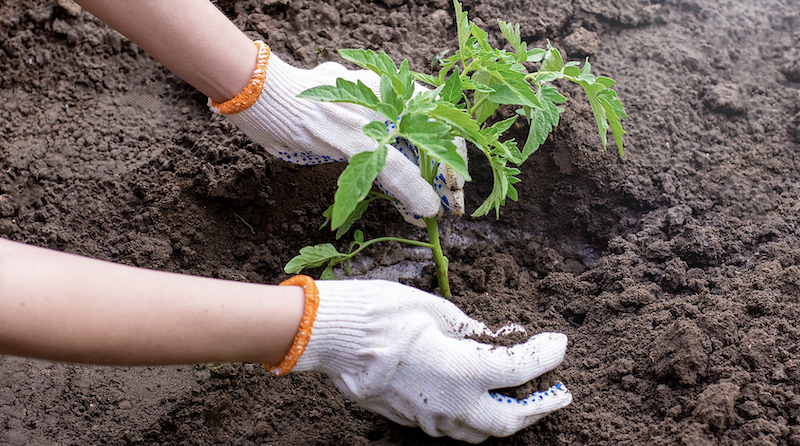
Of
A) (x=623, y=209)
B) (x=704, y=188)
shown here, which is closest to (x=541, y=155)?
(x=623, y=209)

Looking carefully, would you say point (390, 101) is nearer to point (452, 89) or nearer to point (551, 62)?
point (452, 89)

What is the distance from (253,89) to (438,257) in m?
0.81

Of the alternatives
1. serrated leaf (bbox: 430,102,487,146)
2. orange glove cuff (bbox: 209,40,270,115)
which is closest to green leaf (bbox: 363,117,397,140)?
serrated leaf (bbox: 430,102,487,146)

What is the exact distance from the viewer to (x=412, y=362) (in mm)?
1468

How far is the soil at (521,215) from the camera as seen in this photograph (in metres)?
1.65

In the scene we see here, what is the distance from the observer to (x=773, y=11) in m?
2.82

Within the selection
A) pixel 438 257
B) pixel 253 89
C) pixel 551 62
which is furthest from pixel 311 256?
pixel 551 62

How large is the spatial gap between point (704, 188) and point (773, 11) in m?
1.31

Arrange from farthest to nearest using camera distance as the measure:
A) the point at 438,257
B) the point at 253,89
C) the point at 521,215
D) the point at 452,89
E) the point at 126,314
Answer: the point at 521,215
the point at 438,257
the point at 253,89
the point at 452,89
the point at 126,314

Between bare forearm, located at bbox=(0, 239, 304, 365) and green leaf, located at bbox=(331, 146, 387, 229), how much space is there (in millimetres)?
337

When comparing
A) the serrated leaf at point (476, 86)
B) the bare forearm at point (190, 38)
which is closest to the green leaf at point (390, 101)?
the serrated leaf at point (476, 86)

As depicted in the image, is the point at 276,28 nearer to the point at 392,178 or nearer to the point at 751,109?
the point at 392,178

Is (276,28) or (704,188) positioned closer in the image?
(704,188)

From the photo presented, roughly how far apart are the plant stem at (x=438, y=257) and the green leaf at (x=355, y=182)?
25.3 inches
